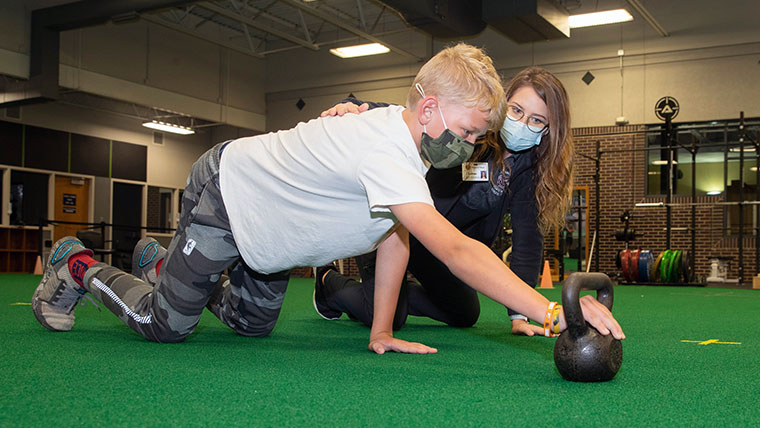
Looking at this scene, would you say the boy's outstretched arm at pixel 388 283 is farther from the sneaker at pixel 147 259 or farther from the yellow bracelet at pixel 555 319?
the sneaker at pixel 147 259

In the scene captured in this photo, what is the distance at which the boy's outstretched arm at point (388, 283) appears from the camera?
2.42 metres

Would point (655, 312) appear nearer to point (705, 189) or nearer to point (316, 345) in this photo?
point (316, 345)

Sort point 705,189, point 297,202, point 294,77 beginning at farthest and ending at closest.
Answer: point 294,77
point 705,189
point 297,202

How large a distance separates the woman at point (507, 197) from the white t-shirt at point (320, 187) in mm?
318

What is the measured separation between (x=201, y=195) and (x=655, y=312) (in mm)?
3574

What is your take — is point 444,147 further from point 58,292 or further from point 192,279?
point 58,292

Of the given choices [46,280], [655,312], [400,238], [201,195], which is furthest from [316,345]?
[655,312]

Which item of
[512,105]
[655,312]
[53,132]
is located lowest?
[655,312]

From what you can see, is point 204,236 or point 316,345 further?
point 316,345

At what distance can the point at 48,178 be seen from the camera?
1488cm

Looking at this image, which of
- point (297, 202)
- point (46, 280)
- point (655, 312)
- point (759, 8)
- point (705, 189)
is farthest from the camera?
point (705, 189)

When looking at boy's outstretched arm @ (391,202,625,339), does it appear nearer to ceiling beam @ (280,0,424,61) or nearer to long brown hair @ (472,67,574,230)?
long brown hair @ (472,67,574,230)

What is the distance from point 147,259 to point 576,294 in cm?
206

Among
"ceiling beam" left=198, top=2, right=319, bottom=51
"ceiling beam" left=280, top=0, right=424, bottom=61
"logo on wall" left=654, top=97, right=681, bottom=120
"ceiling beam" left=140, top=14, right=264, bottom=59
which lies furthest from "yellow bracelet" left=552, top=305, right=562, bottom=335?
"ceiling beam" left=140, top=14, right=264, bottom=59
